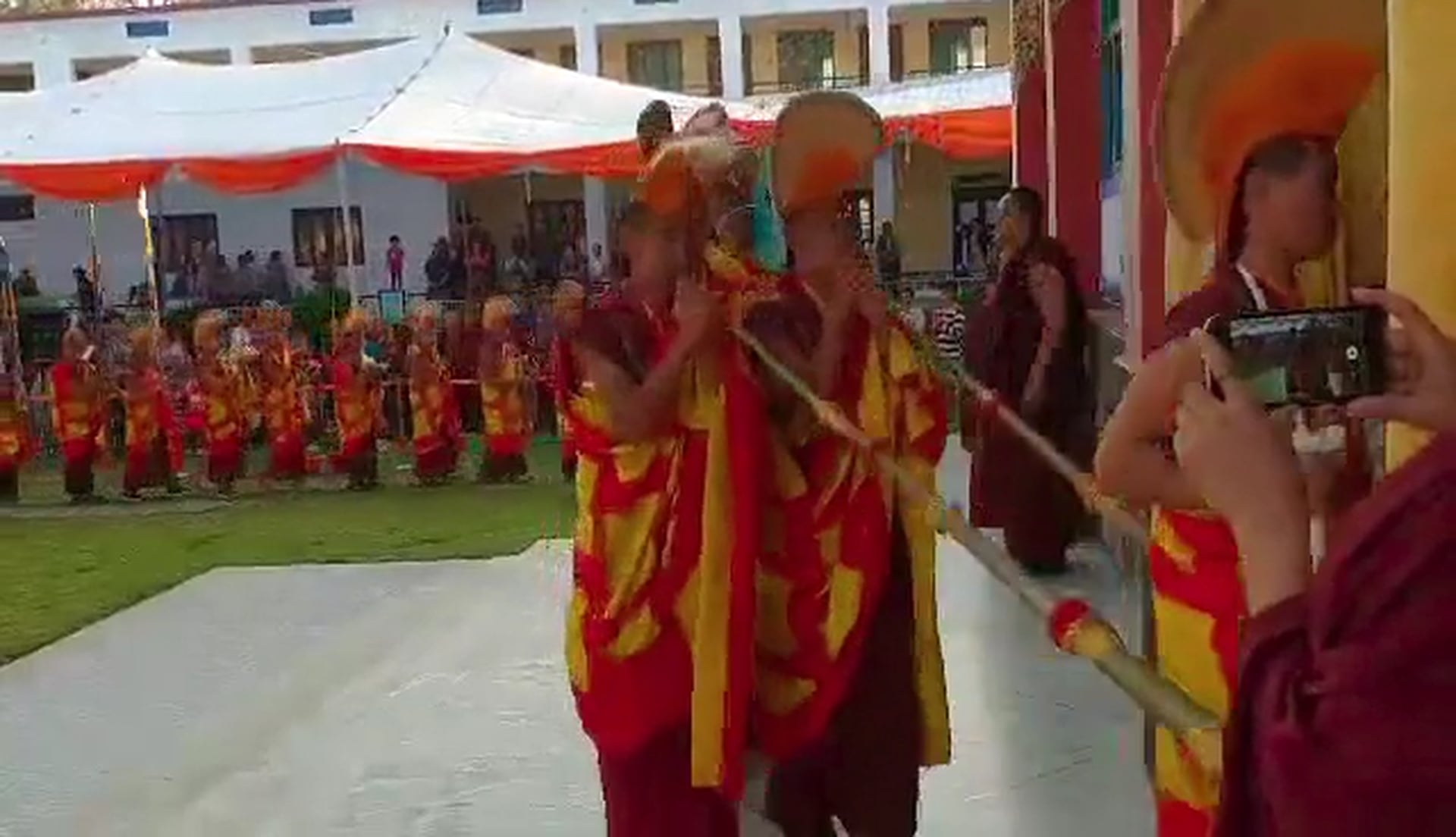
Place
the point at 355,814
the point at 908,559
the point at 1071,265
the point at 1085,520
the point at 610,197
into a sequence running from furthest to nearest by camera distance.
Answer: the point at 610,197 → the point at 1085,520 → the point at 1071,265 → the point at 355,814 → the point at 908,559

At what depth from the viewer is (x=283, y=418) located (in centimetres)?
1159

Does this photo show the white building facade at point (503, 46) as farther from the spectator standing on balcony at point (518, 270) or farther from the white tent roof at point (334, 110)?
the white tent roof at point (334, 110)

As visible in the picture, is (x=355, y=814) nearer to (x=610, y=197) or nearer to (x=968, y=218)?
(x=610, y=197)

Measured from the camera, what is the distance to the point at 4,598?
8008 millimetres

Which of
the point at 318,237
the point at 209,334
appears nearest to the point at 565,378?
the point at 209,334

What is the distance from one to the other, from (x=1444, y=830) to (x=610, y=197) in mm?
24028

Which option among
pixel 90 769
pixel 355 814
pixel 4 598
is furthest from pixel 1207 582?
pixel 4 598

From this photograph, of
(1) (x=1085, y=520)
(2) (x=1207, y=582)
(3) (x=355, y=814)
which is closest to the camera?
(2) (x=1207, y=582)

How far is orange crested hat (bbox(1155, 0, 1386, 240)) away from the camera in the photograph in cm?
181

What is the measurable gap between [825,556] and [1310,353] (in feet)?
6.80

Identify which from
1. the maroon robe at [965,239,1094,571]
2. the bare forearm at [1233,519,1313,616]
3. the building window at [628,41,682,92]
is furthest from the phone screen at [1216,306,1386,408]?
the building window at [628,41,682,92]

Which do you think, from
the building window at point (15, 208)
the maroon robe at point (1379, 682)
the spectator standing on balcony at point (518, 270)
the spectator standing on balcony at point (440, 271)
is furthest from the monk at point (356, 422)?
the building window at point (15, 208)

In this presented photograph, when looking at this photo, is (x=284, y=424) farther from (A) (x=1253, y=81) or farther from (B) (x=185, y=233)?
(B) (x=185, y=233)

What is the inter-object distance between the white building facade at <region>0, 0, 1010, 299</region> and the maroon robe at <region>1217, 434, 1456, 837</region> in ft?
72.8
